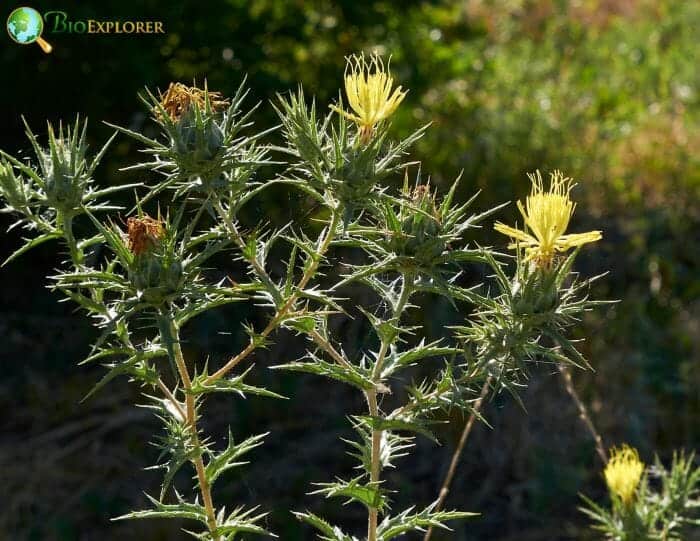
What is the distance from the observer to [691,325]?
4.08 meters

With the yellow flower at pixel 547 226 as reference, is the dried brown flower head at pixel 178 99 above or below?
above

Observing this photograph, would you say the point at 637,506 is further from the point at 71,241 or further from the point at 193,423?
the point at 71,241

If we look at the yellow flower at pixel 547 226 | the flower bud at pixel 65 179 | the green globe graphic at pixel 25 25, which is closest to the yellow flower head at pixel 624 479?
the yellow flower at pixel 547 226

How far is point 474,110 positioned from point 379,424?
3.93 m

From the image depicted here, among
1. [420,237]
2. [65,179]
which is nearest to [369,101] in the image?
[420,237]

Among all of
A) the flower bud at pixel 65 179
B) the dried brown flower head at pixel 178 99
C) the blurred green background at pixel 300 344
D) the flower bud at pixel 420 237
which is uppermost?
the dried brown flower head at pixel 178 99

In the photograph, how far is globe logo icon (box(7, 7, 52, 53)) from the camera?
324 cm

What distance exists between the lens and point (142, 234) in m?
1.28

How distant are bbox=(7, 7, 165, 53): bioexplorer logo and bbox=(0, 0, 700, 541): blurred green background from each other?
0.16ft

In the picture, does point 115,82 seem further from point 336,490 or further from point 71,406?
point 336,490

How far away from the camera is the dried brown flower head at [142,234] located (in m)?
1.27

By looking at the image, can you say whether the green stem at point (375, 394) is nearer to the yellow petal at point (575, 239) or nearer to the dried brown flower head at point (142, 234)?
the yellow petal at point (575, 239)

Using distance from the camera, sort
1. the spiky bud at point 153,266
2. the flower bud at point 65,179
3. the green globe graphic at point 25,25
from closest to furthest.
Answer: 1. the spiky bud at point 153,266
2. the flower bud at point 65,179
3. the green globe graphic at point 25,25

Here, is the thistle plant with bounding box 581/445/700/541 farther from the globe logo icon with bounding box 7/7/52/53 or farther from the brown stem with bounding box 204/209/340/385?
the globe logo icon with bounding box 7/7/52/53
